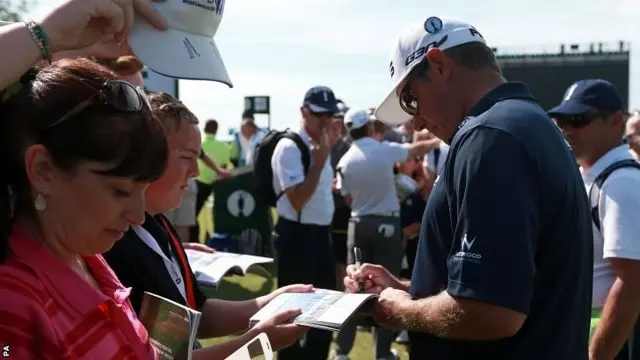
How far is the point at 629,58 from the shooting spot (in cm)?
2522

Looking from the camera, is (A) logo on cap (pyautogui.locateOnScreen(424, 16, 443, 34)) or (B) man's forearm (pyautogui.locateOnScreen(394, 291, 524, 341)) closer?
(B) man's forearm (pyautogui.locateOnScreen(394, 291, 524, 341))

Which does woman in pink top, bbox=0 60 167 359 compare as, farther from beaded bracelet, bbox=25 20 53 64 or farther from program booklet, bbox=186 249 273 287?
program booklet, bbox=186 249 273 287

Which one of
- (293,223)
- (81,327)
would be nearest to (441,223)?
(81,327)

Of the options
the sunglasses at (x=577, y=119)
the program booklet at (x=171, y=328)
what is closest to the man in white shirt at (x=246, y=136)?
the sunglasses at (x=577, y=119)

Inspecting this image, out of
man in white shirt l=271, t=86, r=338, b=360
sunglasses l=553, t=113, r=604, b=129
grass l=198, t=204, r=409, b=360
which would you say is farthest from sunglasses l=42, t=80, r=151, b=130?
grass l=198, t=204, r=409, b=360

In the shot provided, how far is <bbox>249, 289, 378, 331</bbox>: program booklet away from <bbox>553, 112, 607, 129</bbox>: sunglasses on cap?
5.73 feet

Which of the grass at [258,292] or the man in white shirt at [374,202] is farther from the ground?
the man in white shirt at [374,202]

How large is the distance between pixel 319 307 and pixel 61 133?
1.09 meters

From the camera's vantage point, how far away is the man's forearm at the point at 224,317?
2500 mm

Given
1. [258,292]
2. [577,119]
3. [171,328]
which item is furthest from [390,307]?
[258,292]

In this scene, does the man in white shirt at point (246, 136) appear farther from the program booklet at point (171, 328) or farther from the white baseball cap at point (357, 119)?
the program booklet at point (171, 328)

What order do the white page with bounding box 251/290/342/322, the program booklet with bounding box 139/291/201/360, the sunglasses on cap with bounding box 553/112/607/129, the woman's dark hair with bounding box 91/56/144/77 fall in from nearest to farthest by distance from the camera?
the program booklet with bounding box 139/291/201/360
the woman's dark hair with bounding box 91/56/144/77
the white page with bounding box 251/290/342/322
the sunglasses on cap with bounding box 553/112/607/129

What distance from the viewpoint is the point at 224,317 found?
251 centimetres

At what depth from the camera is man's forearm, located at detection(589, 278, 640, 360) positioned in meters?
2.89
